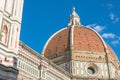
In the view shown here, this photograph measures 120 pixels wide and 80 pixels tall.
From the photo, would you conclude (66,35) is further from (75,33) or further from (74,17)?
(74,17)

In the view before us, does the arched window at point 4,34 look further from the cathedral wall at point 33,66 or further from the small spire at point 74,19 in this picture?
the small spire at point 74,19

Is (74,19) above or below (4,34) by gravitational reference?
above

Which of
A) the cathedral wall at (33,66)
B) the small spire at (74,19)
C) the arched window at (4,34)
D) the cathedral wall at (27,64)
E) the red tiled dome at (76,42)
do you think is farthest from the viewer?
the small spire at (74,19)

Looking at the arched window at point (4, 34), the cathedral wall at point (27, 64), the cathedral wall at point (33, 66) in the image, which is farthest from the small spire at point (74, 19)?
the arched window at point (4, 34)

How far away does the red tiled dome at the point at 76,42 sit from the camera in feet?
168

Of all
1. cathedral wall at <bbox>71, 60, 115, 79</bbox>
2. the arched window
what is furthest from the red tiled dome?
the arched window

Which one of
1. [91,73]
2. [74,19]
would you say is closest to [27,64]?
[91,73]

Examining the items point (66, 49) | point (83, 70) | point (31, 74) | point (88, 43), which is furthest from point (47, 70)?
point (88, 43)

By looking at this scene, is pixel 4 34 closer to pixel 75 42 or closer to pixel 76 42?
pixel 75 42

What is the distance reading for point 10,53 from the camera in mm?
12344

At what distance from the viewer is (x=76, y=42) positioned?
52000mm

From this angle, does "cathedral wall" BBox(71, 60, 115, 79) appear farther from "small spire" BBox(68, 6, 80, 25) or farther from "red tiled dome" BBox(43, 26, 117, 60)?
"small spire" BBox(68, 6, 80, 25)

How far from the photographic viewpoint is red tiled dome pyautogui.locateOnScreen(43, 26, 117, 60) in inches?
2016

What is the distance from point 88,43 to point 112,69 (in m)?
7.67
